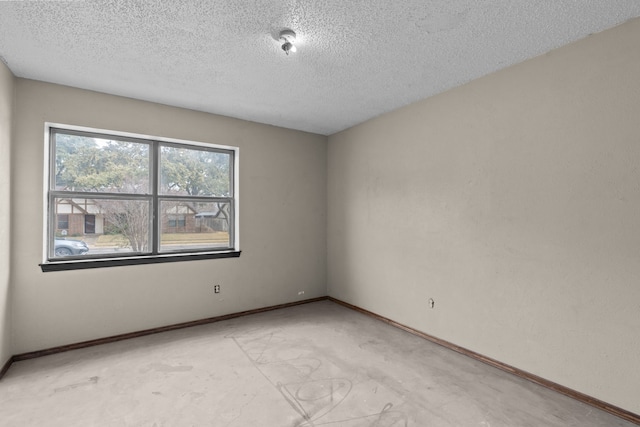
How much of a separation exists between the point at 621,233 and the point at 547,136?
859 mm

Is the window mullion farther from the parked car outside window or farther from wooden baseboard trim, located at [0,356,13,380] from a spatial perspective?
wooden baseboard trim, located at [0,356,13,380]

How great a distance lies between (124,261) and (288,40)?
2814 millimetres

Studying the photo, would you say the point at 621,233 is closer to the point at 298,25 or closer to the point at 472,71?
the point at 472,71

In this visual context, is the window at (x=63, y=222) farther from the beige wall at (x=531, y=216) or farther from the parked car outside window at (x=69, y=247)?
the beige wall at (x=531, y=216)

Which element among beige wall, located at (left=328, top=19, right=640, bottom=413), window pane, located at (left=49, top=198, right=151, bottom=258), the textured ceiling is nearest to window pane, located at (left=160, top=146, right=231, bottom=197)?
window pane, located at (left=49, top=198, right=151, bottom=258)

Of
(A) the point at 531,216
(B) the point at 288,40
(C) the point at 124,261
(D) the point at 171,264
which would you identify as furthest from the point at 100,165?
(A) the point at 531,216

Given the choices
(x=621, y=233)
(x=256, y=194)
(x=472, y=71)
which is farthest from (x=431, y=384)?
(x=256, y=194)

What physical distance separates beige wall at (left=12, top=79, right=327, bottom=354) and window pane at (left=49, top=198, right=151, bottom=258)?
0.22 metres

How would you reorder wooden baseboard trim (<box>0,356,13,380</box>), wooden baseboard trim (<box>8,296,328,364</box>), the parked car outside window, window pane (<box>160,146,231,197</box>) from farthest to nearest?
window pane (<box>160,146,231,197</box>)
the parked car outside window
wooden baseboard trim (<box>8,296,328,364</box>)
wooden baseboard trim (<box>0,356,13,380</box>)

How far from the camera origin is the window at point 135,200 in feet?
10.3

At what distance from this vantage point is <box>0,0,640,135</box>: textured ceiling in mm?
1934

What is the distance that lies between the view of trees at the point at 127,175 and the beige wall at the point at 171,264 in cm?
21

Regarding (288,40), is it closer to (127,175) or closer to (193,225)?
(127,175)

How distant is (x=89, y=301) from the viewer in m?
3.14
